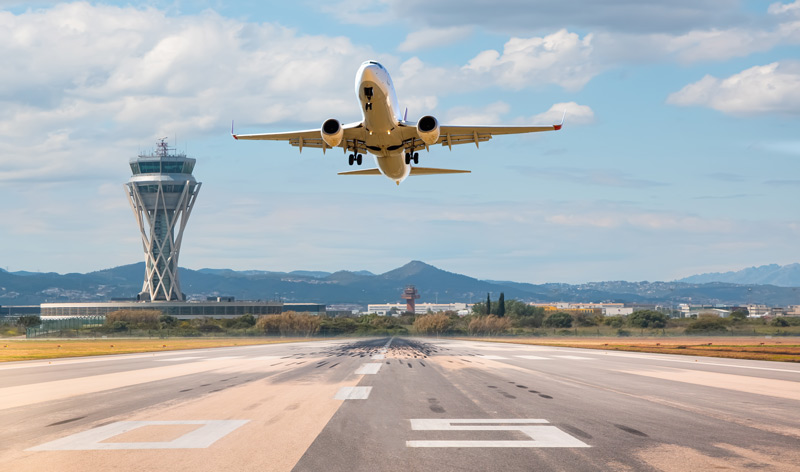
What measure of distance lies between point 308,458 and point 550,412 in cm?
830

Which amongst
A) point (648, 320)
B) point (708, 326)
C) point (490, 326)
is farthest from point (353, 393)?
point (648, 320)

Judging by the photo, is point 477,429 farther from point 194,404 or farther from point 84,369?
point 84,369

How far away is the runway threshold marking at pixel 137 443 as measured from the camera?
13.6 metres

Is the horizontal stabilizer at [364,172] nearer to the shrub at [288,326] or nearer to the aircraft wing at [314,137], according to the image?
the aircraft wing at [314,137]

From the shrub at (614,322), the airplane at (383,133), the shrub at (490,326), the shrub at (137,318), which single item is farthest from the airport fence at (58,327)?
the shrub at (614,322)

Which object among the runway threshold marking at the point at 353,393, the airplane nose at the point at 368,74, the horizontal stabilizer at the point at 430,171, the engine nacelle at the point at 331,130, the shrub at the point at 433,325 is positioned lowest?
the shrub at the point at 433,325

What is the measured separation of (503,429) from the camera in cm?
1562

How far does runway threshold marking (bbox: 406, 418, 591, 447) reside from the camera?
44.8ft

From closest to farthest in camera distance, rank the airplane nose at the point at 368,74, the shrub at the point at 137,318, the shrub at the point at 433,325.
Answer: the airplane nose at the point at 368,74, the shrub at the point at 433,325, the shrub at the point at 137,318

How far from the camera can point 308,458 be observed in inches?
484

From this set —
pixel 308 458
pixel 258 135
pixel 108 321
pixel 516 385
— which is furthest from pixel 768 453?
pixel 108 321

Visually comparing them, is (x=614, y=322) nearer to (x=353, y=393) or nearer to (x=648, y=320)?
(x=648, y=320)

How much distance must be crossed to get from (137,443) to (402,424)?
5.63 metres

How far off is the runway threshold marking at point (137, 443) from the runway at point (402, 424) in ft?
0.14
